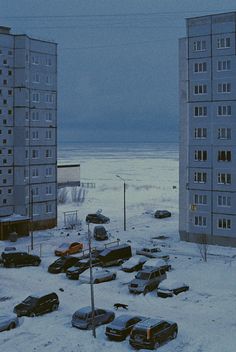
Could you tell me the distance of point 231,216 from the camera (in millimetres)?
54562

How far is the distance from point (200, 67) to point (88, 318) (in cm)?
3386

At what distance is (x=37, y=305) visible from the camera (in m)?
33.6

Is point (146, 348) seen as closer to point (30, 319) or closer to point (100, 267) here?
point (30, 319)

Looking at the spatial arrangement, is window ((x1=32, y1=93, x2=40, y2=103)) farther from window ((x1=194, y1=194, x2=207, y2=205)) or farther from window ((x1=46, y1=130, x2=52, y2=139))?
window ((x1=194, y1=194, x2=207, y2=205))

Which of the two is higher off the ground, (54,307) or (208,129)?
(208,129)

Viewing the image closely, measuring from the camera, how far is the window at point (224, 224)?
2154 inches

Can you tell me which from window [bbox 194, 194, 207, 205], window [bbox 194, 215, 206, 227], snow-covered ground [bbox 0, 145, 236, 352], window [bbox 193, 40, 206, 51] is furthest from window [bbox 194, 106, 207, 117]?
snow-covered ground [bbox 0, 145, 236, 352]

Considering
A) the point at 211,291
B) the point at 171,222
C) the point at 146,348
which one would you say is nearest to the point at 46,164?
the point at 171,222

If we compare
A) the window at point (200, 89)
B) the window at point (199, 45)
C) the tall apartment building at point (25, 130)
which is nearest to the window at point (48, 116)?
the tall apartment building at point (25, 130)

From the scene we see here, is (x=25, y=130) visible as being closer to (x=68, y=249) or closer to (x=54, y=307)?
(x=68, y=249)

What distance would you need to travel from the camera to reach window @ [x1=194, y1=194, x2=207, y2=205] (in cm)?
5659

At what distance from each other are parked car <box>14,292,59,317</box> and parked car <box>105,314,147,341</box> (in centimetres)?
607

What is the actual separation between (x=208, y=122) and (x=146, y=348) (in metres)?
33.1

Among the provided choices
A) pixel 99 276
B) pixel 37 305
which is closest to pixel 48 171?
pixel 99 276
